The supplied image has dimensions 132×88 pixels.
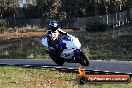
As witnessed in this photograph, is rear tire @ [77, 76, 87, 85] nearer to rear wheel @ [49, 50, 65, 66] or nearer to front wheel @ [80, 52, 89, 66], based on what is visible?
front wheel @ [80, 52, 89, 66]

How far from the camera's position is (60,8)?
72.9 metres

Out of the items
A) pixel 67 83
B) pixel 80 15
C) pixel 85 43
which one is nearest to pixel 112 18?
pixel 80 15

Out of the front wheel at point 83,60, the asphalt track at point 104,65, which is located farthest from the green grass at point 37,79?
the asphalt track at point 104,65

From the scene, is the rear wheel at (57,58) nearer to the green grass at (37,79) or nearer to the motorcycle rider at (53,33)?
the motorcycle rider at (53,33)

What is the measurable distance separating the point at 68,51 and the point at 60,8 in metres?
54.2

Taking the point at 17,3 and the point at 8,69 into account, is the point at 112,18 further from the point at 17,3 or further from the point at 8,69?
the point at 8,69

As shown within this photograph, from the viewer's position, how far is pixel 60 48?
1966cm

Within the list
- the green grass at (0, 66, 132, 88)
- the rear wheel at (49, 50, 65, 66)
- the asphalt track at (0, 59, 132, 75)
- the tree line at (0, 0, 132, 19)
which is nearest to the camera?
the green grass at (0, 66, 132, 88)

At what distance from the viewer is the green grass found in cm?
1397

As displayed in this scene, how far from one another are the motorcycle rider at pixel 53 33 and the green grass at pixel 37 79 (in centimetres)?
174

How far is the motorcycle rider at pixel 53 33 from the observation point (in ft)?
63.0

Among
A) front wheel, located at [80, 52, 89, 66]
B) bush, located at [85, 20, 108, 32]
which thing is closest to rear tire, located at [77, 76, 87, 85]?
front wheel, located at [80, 52, 89, 66]

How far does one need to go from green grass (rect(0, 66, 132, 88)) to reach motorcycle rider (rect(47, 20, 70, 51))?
1.74 m

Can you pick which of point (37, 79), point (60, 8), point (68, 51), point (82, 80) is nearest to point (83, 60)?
point (68, 51)
